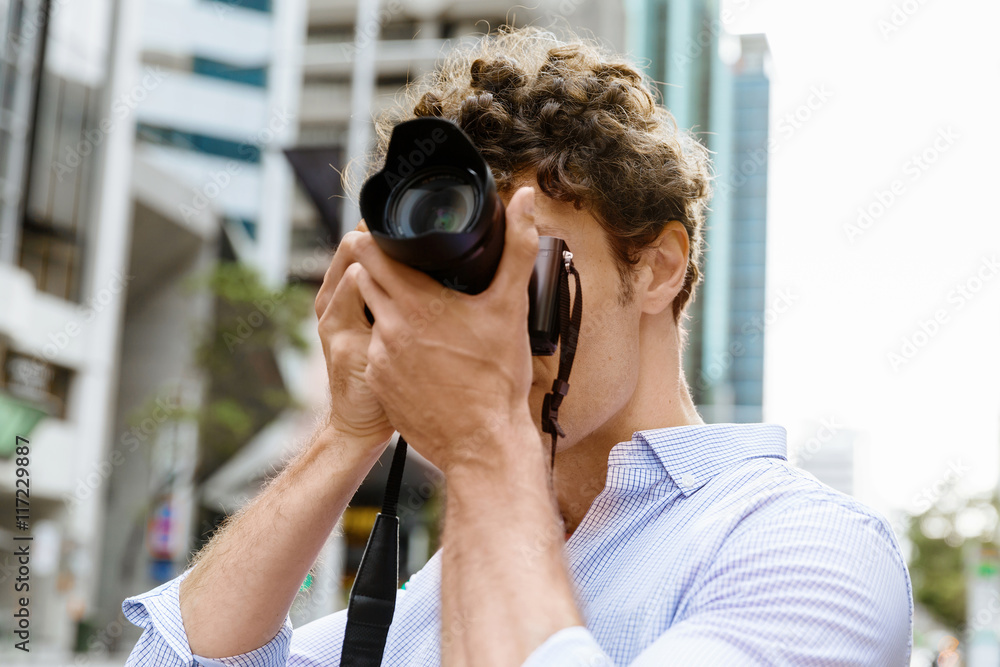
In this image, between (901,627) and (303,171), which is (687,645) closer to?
(901,627)

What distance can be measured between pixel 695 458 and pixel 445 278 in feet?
1.71

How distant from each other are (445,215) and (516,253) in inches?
4.5

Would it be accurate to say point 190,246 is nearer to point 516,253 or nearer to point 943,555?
point 516,253

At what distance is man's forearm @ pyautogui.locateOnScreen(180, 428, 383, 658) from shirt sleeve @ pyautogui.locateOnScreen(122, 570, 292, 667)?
0.04 ft

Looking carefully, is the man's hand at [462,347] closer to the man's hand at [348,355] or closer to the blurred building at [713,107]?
the man's hand at [348,355]

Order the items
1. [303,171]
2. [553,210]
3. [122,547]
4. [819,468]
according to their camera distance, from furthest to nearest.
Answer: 1. [819,468]
2. [122,547]
3. [303,171]
4. [553,210]

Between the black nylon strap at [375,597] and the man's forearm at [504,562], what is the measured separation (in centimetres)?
26

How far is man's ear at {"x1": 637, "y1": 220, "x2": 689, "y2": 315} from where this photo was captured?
1.48 meters

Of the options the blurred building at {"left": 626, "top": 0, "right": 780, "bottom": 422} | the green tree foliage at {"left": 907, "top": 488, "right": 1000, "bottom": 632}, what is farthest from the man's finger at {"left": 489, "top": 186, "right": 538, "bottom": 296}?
the green tree foliage at {"left": 907, "top": 488, "right": 1000, "bottom": 632}

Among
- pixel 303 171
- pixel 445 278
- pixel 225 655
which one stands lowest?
pixel 225 655

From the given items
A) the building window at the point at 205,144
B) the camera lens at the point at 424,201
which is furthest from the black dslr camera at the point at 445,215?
Result: the building window at the point at 205,144

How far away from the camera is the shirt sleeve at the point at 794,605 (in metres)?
0.89

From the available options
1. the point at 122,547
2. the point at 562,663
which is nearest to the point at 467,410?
the point at 562,663

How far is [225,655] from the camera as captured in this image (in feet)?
4.17
